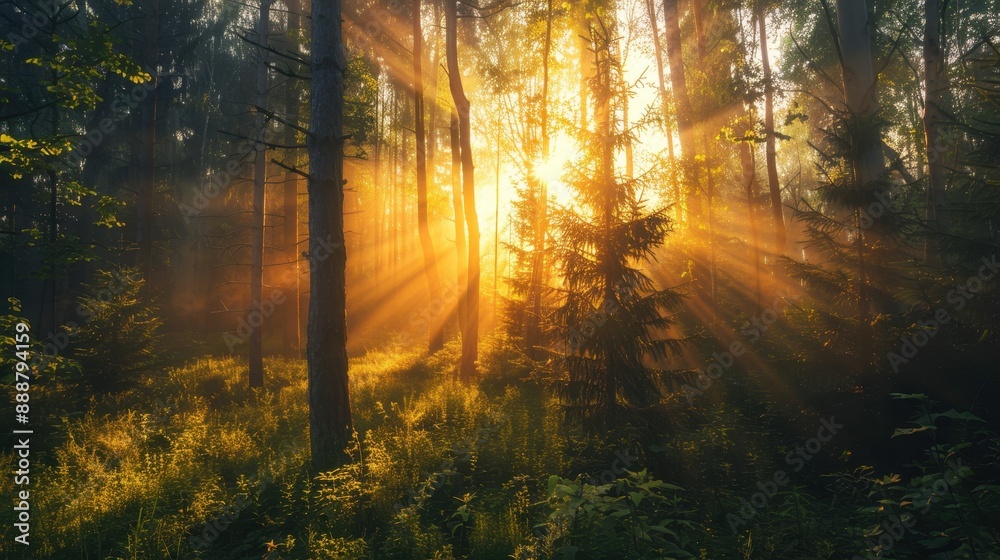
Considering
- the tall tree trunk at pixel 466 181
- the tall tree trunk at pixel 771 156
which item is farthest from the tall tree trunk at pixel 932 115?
the tall tree trunk at pixel 466 181

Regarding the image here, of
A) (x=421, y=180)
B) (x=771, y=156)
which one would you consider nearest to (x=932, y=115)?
(x=771, y=156)

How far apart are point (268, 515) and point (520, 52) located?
19.0 meters

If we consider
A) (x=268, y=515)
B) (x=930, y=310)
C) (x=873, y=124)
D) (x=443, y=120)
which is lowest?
(x=268, y=515)

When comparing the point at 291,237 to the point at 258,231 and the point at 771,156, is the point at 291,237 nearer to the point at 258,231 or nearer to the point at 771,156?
the point at 258,231

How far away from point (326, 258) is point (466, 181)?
7.79 m

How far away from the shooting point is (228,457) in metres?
7.66

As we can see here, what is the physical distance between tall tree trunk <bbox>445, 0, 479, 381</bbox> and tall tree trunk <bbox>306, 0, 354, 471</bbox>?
656 cm

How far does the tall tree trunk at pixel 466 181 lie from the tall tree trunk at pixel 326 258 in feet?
21.5

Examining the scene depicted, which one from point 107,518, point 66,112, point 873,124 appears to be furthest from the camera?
point 66,112

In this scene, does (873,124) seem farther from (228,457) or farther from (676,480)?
(228,457)

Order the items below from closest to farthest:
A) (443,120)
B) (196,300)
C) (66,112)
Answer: (66,112) → (196,300) → (443,120)

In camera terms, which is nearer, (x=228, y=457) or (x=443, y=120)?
(x=228, y=457)

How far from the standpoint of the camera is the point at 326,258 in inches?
283

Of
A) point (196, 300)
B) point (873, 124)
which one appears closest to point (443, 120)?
point (196, 300)
